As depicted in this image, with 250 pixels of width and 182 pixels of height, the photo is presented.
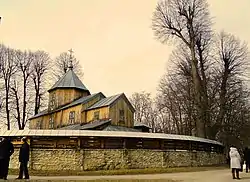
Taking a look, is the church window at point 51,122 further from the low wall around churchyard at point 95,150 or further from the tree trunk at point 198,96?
the low wall around churchyard at point 95,150

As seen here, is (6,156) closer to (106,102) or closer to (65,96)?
(106,102)

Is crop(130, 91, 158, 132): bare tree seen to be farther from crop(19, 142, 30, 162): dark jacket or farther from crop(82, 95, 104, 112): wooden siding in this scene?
crop(19, 142, 30, 162): dark jacket

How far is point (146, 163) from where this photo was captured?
21953 mm

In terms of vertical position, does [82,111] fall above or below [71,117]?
above

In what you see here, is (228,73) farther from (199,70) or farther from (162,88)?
(162,88)

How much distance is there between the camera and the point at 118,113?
111 ft

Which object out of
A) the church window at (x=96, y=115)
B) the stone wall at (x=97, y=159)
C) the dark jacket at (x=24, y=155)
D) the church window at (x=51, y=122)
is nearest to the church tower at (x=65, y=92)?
the church window at (x=51, y=122)

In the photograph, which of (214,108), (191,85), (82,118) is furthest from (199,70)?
(82,118)

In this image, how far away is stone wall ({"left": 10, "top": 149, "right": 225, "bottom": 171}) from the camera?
2033 centimetres

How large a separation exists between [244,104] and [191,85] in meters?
5.83

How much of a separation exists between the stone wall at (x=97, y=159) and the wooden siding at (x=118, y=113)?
35.5ft

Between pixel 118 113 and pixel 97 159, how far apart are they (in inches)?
509

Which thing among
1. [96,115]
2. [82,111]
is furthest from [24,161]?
[82,111]

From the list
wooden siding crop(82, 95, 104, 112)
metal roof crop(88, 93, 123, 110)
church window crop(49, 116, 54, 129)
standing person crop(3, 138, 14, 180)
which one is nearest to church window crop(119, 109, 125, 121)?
metal roof crop(88, 93, 123, 110)
